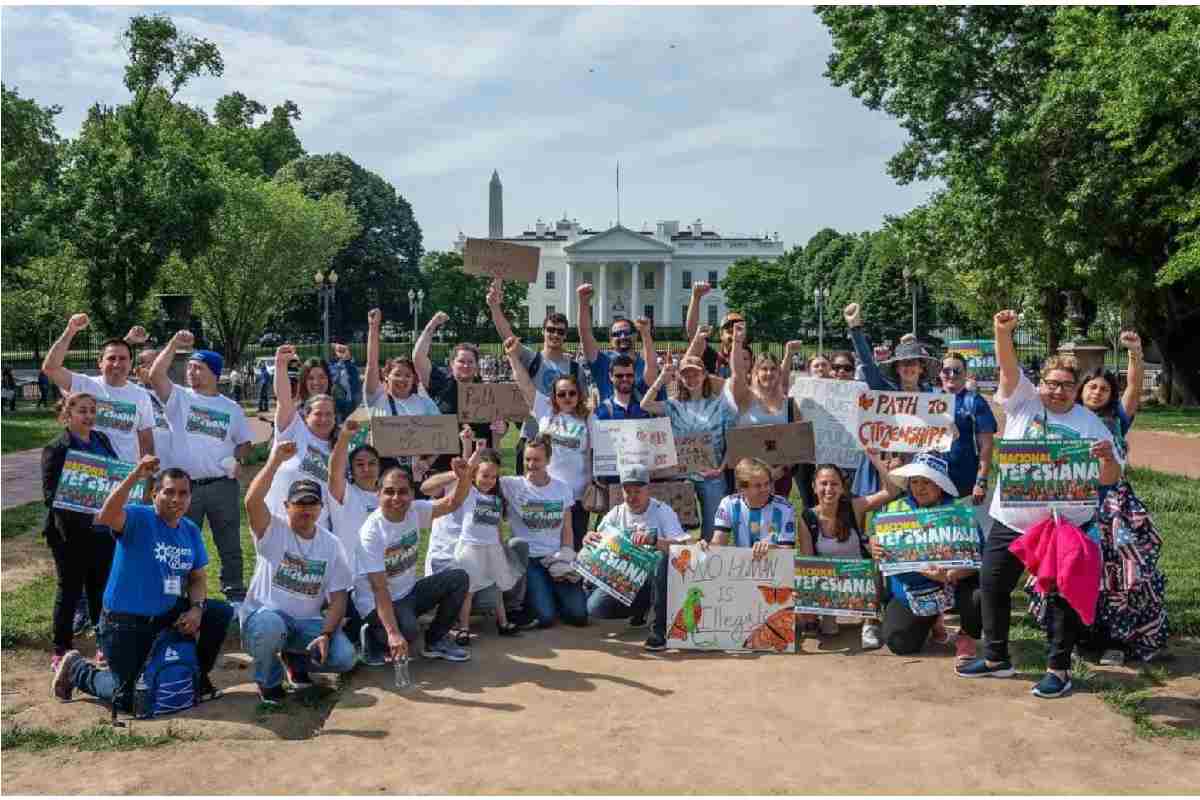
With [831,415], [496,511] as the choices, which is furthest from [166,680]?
[831,415]

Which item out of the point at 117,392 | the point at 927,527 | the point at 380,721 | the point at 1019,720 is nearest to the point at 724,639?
the point at 927,527

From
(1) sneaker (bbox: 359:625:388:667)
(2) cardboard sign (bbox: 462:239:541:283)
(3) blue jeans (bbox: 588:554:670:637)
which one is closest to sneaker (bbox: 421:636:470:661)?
(1) sneaker (bbox: 359:625:388:667)

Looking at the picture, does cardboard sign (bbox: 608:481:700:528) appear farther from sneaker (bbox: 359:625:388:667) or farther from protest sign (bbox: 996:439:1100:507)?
protest sign (bbox: 996:439:1100:507)

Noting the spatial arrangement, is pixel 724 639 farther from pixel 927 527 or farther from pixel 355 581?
pixel 355 581

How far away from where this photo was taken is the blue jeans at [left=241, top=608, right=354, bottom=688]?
19.3ft

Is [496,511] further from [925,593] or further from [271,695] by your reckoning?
[925,593]

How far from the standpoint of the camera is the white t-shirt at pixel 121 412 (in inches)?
269

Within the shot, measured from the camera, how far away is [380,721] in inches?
219

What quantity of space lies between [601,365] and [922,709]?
400 centimetres

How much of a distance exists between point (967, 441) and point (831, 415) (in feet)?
3.49

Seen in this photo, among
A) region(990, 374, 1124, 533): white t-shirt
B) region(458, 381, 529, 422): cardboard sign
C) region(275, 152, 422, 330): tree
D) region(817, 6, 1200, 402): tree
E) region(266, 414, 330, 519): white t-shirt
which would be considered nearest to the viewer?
region(990, 374, 1124, 533): white t-shirt

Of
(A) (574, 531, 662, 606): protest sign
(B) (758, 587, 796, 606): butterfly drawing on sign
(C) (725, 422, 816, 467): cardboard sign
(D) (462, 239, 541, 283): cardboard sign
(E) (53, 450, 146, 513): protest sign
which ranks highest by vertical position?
(D) (462, 239, 541, 283): cardboard sign

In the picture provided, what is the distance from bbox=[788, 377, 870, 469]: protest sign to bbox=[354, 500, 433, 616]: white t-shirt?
3098 mm

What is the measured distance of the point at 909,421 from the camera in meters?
7.38
